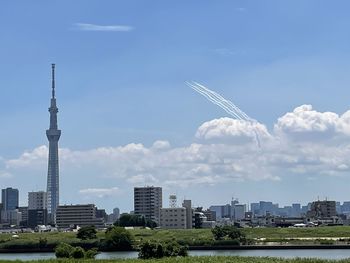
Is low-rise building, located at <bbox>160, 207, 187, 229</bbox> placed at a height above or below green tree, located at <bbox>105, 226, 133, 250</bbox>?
above

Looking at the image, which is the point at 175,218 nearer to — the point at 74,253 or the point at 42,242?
the point at 42,242

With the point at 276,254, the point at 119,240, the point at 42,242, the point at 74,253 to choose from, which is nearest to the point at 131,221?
the point at 42,242

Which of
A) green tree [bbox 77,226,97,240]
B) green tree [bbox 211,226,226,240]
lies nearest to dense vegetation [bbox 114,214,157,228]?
green tree [bbox 77,226,97,240]

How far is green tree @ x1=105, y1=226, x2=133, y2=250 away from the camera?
356 ft

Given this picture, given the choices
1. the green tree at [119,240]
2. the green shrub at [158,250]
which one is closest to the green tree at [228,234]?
the green tree at [119,240]

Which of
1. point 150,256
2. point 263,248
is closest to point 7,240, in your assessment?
point 263,248

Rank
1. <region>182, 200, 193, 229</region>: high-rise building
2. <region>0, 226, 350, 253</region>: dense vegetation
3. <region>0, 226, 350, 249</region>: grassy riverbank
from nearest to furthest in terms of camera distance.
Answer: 1. <region>0, 226, 350, 253</region>: dense vegetation
2. <region>0, 226, 350, 249</region>: grassy riverbank
3. <region>182, 200, 193, 229</region>: high-rise building

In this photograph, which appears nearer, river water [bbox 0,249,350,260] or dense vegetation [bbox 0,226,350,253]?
river water [bbox 0,249,350,260]

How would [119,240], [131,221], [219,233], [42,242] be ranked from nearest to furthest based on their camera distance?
[119,240]
[219,233]
[42,242]
[131,221]

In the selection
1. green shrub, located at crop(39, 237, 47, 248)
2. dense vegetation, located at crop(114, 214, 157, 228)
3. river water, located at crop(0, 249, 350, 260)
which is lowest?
river water, located at crop(0, 249, 350, 260)

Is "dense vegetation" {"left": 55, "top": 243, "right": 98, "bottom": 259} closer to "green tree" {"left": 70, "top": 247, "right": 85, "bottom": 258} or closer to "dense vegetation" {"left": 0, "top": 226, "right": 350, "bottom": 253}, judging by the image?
"green tree" {"left": 70, "top": 247, "right": 85, "bottom": 258}

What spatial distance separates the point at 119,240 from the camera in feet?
358

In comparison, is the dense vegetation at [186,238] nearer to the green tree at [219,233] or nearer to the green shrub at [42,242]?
the green shrub at [42,242]

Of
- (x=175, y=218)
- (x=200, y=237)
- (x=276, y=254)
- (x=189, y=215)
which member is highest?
(x=189, y=215)
